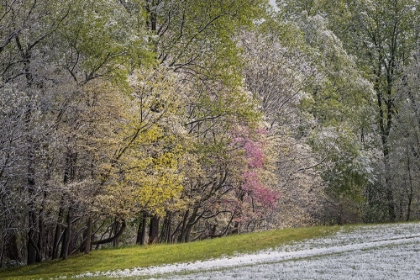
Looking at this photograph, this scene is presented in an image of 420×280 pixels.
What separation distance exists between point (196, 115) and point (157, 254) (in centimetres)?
948

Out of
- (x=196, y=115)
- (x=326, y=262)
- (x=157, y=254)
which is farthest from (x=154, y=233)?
(x=326, y=262)

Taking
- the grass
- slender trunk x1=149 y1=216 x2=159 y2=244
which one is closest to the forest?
slender trunk x1=149 y1=216 x2=159 y2=244

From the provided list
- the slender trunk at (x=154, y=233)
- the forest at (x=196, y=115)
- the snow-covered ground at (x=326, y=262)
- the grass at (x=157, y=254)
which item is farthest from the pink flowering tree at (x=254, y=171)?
the snow-covered ground at (x=326, y=262)

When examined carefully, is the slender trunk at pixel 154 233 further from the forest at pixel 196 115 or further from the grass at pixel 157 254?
the grass at pixel 157 254

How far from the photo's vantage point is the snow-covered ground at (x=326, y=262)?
15.9m

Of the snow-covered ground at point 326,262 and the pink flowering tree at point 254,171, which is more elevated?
the pink flowering tree at point 254,171

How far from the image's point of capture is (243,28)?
36.5 metres

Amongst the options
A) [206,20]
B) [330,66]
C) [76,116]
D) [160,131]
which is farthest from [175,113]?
[330,66]

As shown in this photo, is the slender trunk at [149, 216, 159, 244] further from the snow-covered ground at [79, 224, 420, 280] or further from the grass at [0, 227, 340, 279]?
the snow-covered ground at [79, 224, 420, 280]

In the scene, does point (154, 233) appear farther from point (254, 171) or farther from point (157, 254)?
point (254, 171)

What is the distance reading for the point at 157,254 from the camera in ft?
84.4

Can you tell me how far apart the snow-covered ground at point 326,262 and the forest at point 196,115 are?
18.2 feet

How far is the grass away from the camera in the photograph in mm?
23750

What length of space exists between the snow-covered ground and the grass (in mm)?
1520
